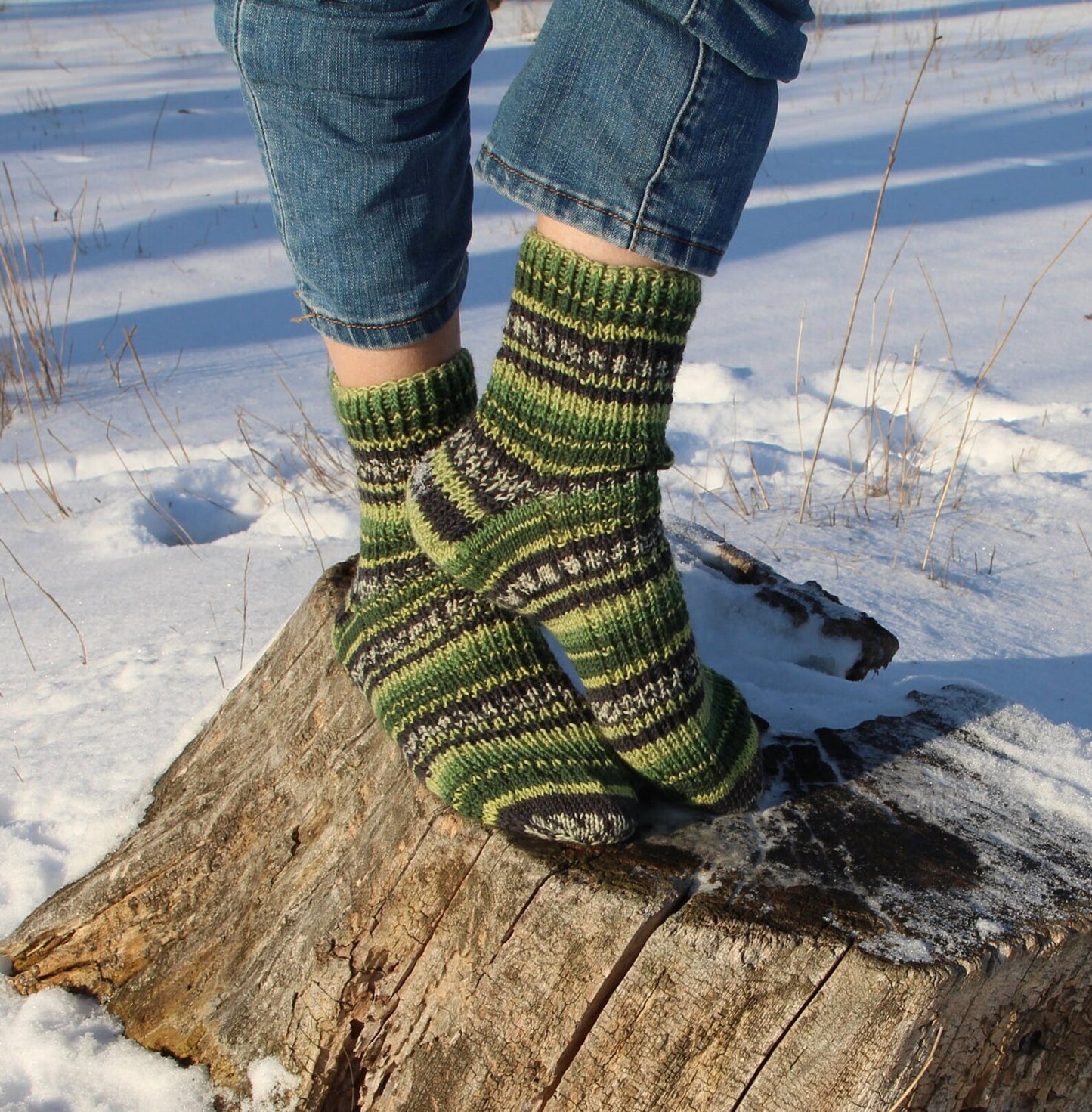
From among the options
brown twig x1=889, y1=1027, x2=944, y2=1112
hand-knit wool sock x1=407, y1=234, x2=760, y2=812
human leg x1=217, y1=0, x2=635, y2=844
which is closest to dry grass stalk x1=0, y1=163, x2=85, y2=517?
human leg x1=217, y1=0, x2=635, y2=844

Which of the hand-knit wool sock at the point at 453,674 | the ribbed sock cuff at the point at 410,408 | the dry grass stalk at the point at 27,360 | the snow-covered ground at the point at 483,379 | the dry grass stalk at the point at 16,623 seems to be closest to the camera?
the hand-knit wool sock at the point at 453,674

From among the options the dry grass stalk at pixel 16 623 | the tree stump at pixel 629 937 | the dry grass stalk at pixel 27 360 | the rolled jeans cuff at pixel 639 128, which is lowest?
the dry grass stalk at pixel 27 360

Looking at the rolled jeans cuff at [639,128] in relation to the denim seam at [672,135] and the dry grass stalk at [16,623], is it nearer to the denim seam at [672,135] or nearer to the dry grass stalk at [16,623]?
the denim seam at [672,135]

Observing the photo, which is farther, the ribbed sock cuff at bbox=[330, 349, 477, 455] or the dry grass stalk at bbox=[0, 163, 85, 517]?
the dry grass stalk at bbox=[0, 163, 85, 517]

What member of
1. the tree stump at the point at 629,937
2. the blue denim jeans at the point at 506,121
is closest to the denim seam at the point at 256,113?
the blue denim jeans at the point at 506,121

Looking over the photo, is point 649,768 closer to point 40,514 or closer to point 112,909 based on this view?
point 112,909

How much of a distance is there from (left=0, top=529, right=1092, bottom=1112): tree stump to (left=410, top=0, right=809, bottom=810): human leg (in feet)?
0.43

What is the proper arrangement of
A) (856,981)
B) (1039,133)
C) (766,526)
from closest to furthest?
1. (856,981)
2. (766,526)
3. (1039,133)

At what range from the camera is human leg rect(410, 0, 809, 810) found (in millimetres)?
861

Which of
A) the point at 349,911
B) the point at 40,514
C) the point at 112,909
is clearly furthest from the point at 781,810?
the point at 40,514

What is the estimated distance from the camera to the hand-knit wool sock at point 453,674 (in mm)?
963

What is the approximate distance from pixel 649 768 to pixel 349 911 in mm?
310

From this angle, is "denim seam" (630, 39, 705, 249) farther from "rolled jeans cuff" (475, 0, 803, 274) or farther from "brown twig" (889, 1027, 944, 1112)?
"brown twig" (889, 1027, 944, 1112)

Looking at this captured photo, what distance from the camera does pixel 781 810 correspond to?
3.34 ft
